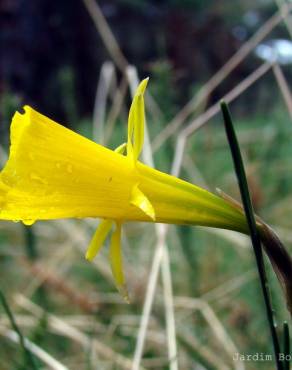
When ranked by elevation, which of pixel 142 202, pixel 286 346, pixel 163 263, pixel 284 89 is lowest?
pixel 286 346

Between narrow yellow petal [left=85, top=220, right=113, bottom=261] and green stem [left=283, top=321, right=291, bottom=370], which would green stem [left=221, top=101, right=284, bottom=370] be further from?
narrow yellow petal [left=85, top=220, right=113, bottom=261]

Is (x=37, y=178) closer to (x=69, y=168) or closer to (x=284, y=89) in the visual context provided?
(x=69, y=168)

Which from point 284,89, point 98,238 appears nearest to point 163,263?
point 284,89

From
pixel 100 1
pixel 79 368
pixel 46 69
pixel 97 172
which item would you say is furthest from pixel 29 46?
pixel 97 172

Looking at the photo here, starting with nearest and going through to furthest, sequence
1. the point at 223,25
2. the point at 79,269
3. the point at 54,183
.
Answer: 1. the point at 54,183
2. the point at 79,269
3. the point at 223,25

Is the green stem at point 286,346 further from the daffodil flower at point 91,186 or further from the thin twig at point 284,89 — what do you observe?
the thin twig at point 284,89

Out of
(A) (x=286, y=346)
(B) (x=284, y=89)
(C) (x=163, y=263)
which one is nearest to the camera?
(A) (x=286, y=346)

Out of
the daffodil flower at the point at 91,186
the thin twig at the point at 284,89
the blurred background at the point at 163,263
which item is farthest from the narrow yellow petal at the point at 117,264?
the thin twig at the point at 284,89

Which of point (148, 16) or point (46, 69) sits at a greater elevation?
point (148, 16)

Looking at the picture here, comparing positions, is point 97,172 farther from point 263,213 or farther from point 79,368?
point 263,213
